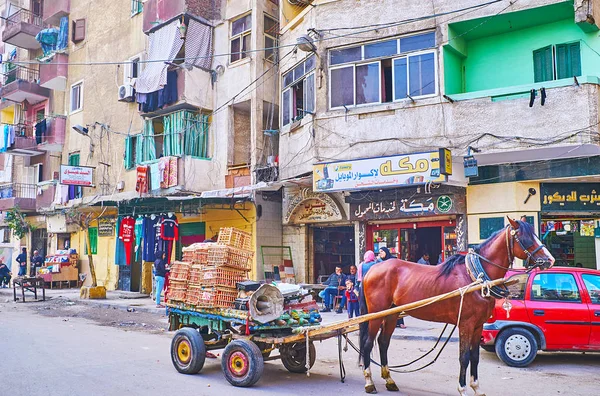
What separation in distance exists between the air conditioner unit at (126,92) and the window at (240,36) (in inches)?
189

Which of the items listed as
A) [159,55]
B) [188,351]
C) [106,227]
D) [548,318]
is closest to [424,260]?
[548,318]

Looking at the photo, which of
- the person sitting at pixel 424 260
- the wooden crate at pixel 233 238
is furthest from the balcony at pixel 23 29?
the wooden crate at pixel 233 238

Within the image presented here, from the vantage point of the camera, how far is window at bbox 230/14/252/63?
64.5ft

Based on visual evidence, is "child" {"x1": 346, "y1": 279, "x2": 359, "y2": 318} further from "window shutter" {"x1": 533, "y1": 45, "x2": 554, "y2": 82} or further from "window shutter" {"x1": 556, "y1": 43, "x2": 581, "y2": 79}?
"window shutter" {"x1": 556, "y1": 43, "x2": 581, "y2": 79}

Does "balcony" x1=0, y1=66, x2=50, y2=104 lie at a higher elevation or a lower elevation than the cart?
higher

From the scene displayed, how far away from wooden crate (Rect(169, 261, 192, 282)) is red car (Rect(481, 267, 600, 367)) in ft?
15.8

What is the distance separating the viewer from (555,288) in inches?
340

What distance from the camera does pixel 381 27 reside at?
586 inches

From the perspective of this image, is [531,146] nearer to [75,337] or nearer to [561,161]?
[561,161]

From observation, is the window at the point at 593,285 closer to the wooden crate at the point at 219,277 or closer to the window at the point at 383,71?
the wooden crate at the point at 219,277

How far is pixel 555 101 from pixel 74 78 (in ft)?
74.5

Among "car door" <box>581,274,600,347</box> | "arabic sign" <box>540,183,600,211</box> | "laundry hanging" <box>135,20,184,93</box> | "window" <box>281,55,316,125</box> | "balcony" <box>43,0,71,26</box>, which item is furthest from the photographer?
"balcony" <box>43,0,71,26</box>

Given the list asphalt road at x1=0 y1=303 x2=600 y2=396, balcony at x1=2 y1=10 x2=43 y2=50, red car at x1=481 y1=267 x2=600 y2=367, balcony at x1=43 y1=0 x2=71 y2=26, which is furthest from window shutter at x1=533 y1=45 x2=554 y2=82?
balcony at x1=2 y1=10 x2=43 y2=50

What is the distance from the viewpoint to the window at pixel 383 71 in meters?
14.4
